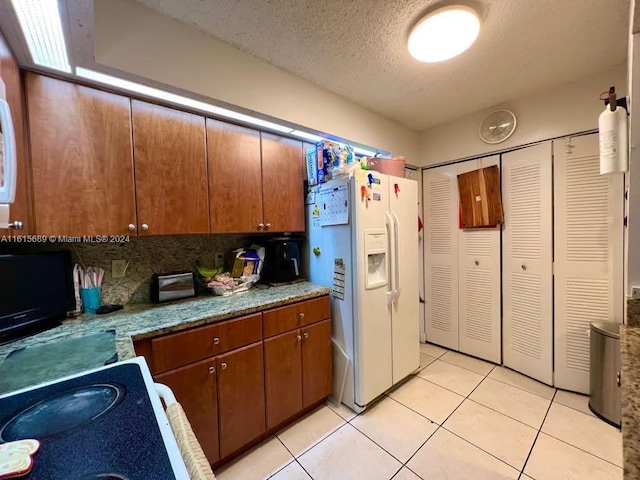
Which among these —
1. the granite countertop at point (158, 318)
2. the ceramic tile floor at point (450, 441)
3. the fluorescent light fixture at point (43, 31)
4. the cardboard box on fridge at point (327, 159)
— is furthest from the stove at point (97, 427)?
the cardboard box on fridge at point (327, 159)

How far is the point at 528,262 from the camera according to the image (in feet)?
7.27

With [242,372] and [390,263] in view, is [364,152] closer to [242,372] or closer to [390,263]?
[390,263]

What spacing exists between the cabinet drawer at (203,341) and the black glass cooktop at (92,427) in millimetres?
448

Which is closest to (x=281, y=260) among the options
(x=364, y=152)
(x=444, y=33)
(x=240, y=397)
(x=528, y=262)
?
(x=240, y=397)

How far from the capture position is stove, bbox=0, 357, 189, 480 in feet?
1.51

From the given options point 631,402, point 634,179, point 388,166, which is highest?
point 388,166

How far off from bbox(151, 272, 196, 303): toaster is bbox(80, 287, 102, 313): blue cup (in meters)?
0.28

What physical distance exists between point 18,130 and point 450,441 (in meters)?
2.77

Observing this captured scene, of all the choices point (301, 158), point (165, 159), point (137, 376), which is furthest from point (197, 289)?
point (301, 158)

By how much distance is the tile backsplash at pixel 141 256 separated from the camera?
157 centimetres

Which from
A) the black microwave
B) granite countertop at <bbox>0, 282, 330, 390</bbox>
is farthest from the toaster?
the black microwave

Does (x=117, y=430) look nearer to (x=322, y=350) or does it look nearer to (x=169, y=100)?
(x=322, y=350)

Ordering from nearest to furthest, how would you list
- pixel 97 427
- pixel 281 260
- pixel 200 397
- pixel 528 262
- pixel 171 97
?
pixel 97 427
pixel 200 397
pixel 171 97
pixel 281 260
pixel 528 262

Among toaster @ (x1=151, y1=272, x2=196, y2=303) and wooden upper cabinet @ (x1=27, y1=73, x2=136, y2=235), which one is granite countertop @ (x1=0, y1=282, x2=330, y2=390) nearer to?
toaster @ (x1=151, y1=272, x2=196, y2=303)
